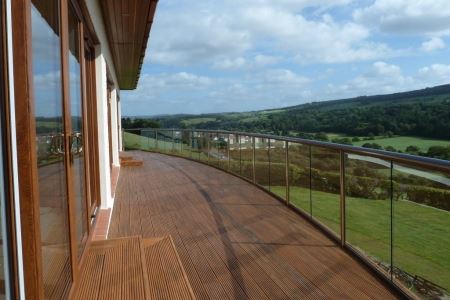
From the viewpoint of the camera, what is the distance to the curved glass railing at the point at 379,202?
269 centimetres

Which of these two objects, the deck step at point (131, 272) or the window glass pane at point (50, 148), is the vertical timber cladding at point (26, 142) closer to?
the window glass pane at point (50, 148)

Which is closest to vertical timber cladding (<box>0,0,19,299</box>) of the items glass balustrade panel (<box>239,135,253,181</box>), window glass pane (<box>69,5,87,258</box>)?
window glass pane (<box>69,5,87,258</box>)

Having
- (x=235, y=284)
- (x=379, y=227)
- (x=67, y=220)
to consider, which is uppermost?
(x=67, y=220)

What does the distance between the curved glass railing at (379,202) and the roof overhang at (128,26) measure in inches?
88.3

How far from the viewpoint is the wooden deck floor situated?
2.88 m

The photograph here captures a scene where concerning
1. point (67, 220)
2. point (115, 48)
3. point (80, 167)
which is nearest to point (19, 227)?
point (67, 220)

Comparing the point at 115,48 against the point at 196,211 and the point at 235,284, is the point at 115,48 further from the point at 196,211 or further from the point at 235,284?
the point at 235,284

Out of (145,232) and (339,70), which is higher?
(339,70)

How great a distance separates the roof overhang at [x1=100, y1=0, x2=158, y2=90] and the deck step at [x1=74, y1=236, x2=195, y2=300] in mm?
2444

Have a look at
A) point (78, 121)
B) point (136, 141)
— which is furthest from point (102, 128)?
point (136, 141)

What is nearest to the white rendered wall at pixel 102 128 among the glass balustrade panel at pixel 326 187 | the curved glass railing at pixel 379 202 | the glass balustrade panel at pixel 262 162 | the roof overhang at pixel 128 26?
the roof overhang at pixel 128 26

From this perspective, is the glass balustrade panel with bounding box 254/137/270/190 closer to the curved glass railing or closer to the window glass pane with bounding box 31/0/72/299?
the curved glass railing

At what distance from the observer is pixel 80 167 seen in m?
3.12

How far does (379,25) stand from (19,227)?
108ft
